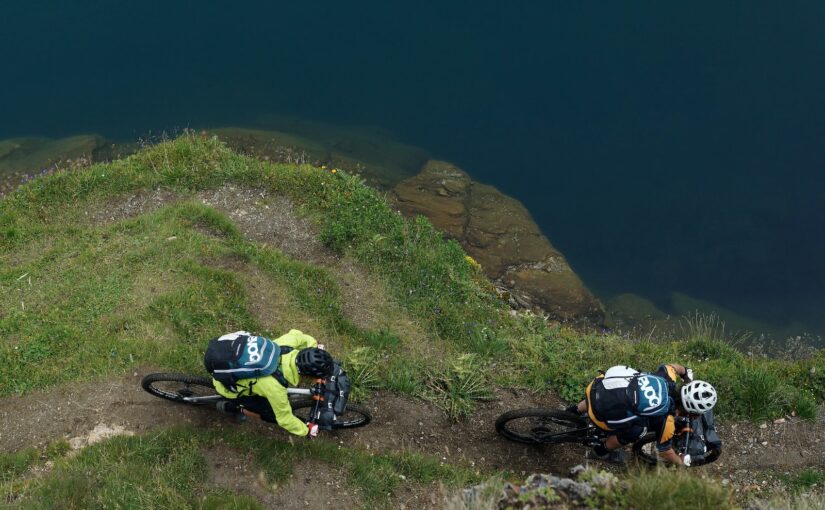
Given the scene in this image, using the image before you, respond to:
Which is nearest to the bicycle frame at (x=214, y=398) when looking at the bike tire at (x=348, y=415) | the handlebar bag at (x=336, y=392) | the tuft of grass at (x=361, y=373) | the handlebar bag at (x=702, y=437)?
the bike tire at (x=348, y=415)

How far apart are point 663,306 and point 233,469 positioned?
1651 centimetres

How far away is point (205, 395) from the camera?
8.79 m

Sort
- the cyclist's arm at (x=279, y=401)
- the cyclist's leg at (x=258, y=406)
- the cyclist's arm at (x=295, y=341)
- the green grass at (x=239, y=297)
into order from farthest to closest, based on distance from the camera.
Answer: the green grass at (x=239, y=297), the cyclist's leg at (x=258, y=406), the cyclist's arm at (x=295, y=341), the cyclist's arm at (x=279, y=401)

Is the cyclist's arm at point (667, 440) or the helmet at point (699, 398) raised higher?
the helmet at point (699, 398)

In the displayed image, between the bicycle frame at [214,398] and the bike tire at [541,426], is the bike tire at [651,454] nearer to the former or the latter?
the bike tire at [541,426]

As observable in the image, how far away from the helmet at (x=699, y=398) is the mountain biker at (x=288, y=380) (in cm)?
436

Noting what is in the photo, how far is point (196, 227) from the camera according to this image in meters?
13.0

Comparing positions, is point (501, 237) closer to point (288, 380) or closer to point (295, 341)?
point (295, 341)

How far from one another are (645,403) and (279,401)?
4390 millimetres

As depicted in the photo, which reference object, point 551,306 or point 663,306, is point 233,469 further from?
point 663,306

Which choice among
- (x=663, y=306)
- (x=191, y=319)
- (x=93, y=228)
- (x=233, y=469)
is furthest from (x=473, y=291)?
(x=663, y=306)

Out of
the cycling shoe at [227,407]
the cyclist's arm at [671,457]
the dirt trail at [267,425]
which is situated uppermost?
the cyclist's arm at [671,457]

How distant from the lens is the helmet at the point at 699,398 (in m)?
7.82

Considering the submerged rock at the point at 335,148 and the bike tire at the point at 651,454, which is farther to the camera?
the submerged rock at the point at 335,148
